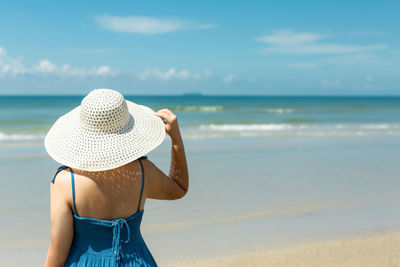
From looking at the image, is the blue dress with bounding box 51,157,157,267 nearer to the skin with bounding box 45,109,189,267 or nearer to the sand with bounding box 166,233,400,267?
the skin with bounding box 45,109,189,267

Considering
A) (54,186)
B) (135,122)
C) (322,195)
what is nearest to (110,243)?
(54,186)

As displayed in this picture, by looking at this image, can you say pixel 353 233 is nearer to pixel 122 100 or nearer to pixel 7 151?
pixel 122 100

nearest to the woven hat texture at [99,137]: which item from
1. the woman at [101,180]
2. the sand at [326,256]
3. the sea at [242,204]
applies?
the woman at [101,180]

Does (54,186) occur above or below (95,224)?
above

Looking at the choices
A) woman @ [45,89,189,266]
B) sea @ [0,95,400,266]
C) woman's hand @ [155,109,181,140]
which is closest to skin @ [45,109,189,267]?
woman @ [45,89,189,266]

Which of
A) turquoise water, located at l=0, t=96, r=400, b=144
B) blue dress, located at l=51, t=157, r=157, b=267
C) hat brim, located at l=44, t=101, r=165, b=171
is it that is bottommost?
turquoise water, located at l=0, t=96, r=400, b=144

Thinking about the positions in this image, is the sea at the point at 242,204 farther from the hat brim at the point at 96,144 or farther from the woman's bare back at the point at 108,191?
the hat brim at the point at 96,144

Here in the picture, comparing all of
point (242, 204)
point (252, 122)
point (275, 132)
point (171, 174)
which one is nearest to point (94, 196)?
point (171, 174)

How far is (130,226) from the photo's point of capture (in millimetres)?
1550

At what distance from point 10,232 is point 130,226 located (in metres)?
3.62

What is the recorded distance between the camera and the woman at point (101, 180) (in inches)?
54.4

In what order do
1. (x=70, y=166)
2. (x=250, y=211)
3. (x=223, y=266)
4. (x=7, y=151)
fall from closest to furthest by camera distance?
1. (x=70, y=166)
2. (x=223, y=266)
3. (x=250, y=211)
4. (x=7, y=151)

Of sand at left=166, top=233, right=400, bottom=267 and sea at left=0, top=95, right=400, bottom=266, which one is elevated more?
sea at left=0, top=95, right=400, bottom=266

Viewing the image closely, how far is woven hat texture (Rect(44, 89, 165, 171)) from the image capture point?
1.37 meters
